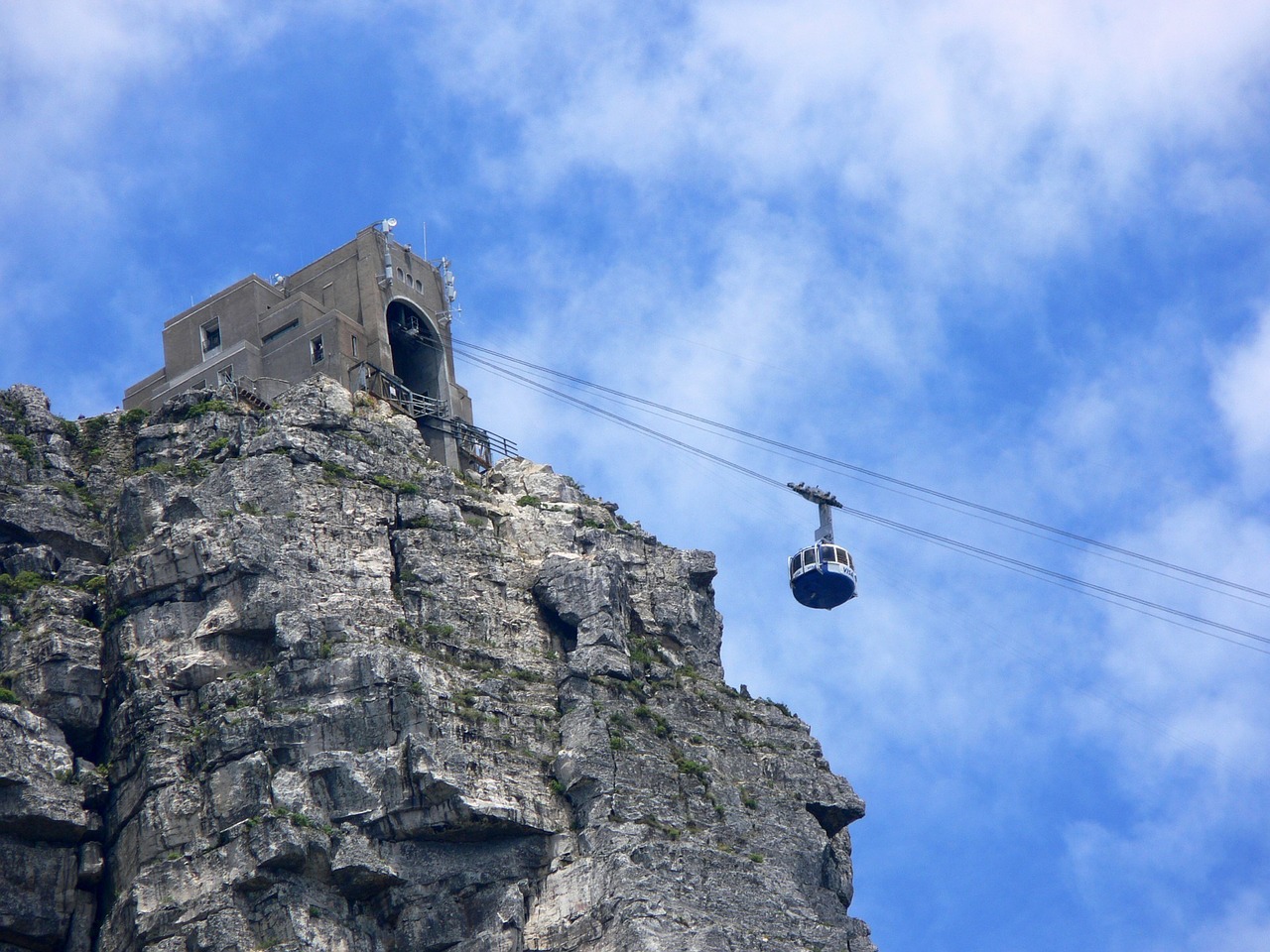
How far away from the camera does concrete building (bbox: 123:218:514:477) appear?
4259 inches

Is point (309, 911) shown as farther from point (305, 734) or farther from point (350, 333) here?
point (350, 333)

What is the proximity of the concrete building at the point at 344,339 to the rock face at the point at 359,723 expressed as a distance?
6374 millimetres

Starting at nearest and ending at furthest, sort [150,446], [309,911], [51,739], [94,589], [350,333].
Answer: [309,911], [51,739], [94,589], [150,446], [350,333]

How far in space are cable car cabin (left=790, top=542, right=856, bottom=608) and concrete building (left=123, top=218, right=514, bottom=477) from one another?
1552 centimetres

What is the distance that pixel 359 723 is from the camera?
8575 cm

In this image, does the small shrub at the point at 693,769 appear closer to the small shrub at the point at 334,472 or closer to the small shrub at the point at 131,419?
the small shrub at the point at 334,472

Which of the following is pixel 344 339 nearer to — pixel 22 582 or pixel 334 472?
pixel 334 472

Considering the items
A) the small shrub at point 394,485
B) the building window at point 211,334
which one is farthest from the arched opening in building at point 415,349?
the small shrub at point 394,485

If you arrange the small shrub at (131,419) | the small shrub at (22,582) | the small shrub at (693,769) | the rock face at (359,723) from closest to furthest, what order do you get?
the rock face at (359,723)
the small shrub at (693,769)
the small shrub at (22,582)
the small shrub at (131,419)

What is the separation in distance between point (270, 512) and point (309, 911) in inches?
748

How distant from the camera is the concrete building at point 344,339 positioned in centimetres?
10819

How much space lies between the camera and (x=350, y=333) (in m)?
109

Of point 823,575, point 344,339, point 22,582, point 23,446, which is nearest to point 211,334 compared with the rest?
point 344,339

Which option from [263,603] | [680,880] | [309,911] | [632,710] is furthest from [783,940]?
[263,603]
